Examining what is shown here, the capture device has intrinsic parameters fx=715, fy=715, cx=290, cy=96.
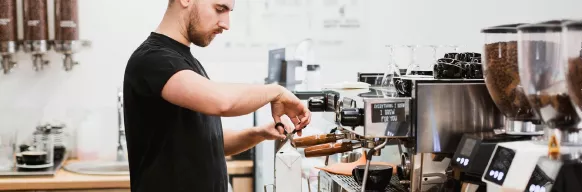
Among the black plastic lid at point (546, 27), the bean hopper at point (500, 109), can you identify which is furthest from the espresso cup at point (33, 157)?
the black plastic lid at point (546, 27)

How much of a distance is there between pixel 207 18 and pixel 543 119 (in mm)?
990

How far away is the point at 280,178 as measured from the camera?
2.25m

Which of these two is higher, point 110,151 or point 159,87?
point 159,87

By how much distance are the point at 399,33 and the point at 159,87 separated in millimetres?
2855

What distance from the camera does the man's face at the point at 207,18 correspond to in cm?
201

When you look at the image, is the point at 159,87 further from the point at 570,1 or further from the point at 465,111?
the point at 570,1

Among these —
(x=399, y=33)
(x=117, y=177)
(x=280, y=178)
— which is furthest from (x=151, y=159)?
(x=399, y=33)

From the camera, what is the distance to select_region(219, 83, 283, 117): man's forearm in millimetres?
1739

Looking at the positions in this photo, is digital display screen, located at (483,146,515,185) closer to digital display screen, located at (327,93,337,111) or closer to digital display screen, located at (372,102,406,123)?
digital display screen, located at (372,102,406,123)

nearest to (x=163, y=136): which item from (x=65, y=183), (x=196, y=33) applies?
(x=196, y=33)

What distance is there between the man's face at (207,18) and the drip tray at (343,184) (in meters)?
0.58

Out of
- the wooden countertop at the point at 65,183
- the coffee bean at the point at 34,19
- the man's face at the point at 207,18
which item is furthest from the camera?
the coffee bean at the point at 34,19

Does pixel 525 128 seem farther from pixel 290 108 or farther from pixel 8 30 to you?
pixel 8 30

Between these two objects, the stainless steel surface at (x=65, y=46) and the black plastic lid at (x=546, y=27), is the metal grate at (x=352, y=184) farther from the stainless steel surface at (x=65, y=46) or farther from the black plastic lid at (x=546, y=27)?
the stainless steel surface at (x=65, y=46)
